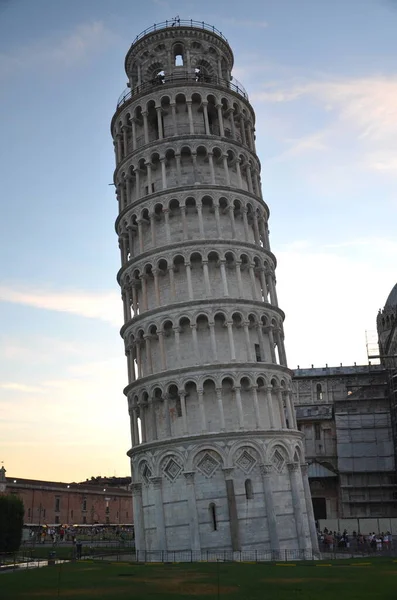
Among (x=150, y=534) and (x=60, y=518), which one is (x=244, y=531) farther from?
(x=60, y=518)

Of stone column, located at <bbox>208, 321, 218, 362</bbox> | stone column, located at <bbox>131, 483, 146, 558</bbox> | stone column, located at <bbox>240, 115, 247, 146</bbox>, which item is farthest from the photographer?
stone column, located at <bbox>240, 115, 247, 146</bbox>

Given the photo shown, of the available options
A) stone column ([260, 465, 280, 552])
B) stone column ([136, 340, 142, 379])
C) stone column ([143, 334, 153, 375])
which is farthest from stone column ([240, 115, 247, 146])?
stone column ([260, 465, 280, 552])

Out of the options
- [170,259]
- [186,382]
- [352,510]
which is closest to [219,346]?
[186,382]

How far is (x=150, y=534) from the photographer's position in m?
41.1

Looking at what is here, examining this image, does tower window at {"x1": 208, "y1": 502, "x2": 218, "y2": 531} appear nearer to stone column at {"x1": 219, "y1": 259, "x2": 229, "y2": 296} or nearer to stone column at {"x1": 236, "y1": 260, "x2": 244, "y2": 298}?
stone column at {"x1": 219, "y1": 259, "x2": 229, "y2": 296}

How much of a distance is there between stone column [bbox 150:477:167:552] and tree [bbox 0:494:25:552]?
937cm

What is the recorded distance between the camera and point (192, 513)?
128 feet

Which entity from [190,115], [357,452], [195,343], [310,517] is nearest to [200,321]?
[195,343]

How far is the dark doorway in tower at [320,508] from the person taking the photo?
71.7 m

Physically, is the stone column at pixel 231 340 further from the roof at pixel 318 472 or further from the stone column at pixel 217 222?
the roof at pixel 318 472

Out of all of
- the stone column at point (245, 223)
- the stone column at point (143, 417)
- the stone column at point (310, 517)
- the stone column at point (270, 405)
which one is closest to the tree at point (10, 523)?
the stone column at point (143, 417)

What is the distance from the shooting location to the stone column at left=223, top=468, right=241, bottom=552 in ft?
126

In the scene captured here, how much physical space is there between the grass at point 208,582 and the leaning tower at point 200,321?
294 inches

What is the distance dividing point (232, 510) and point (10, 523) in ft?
48.6
